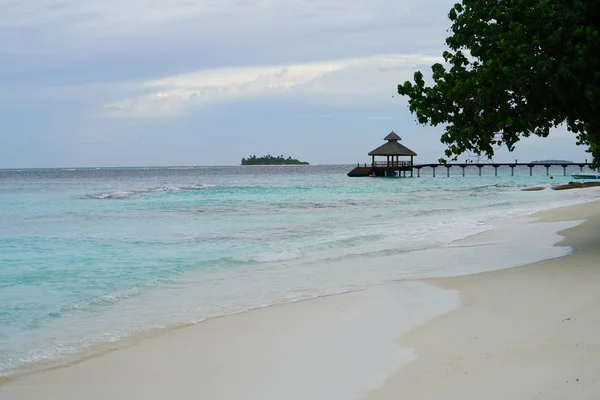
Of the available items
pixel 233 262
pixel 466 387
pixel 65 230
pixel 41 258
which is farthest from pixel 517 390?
pixel 65 230

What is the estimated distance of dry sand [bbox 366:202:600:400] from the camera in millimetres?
5246

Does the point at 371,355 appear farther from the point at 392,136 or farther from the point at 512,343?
the point at 392,136

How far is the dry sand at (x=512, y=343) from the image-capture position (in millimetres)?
5246

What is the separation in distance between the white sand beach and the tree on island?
3.69 metres

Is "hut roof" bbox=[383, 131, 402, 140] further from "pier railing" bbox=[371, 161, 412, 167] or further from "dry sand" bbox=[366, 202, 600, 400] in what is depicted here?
"dry sand" bbox=[366, 202, 600, 400]

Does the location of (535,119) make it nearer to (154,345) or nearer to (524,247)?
(524,247)

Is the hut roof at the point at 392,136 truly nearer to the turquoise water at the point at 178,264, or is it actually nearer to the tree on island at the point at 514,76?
the turquoise water at the point at 178,264

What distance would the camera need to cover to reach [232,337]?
7.60 metres

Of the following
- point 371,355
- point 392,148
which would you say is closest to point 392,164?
point 392,148

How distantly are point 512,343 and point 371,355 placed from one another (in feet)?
4.80

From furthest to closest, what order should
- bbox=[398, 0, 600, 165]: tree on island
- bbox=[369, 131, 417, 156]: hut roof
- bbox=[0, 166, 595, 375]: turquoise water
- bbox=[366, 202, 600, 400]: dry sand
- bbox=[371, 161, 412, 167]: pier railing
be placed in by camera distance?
bbox=[371, 161, 412, 167]: pier railing
bbox=[369, 131, 417, 156]: hut roof
bbox=[398, 0, 600, 165]: tree on island
bbox=[0, 166, 595, 375]: turquoise water
bbox=[366, 202, 600, 400]: dry sand

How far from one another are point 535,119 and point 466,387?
7.72 meters

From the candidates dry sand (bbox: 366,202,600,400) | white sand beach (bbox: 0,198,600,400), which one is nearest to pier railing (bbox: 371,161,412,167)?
dry sand (bbox: 366,202,600,400)

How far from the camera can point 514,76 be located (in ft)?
36.8
